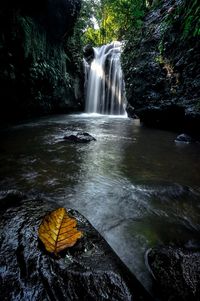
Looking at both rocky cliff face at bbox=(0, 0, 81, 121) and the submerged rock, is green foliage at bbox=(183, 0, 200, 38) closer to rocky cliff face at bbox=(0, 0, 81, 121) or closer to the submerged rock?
the submerged rock

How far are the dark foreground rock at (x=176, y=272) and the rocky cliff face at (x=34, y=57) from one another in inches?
193

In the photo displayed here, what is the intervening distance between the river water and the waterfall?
8.92 m

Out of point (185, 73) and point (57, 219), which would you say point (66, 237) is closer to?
point (57, 219)

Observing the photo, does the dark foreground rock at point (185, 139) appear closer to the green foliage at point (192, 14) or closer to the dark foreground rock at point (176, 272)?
the green foliage at point (192, 14)

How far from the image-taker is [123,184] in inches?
110

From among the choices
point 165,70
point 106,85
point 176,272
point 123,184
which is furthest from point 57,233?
point 106,85

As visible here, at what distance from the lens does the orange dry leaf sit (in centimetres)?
126

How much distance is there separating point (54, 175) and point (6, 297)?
6.77 feet

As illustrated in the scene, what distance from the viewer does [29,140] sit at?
16.9 feet

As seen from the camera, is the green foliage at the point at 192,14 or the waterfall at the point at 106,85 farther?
the waterfall at the point at 106,85

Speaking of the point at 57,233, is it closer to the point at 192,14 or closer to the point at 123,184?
the point at 123,184

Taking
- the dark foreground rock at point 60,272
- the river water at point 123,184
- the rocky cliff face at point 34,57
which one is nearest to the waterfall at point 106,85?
the rocky cliff face at point 34,57

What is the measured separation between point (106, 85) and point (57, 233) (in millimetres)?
13555

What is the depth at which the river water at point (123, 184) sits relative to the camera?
1.79 m
